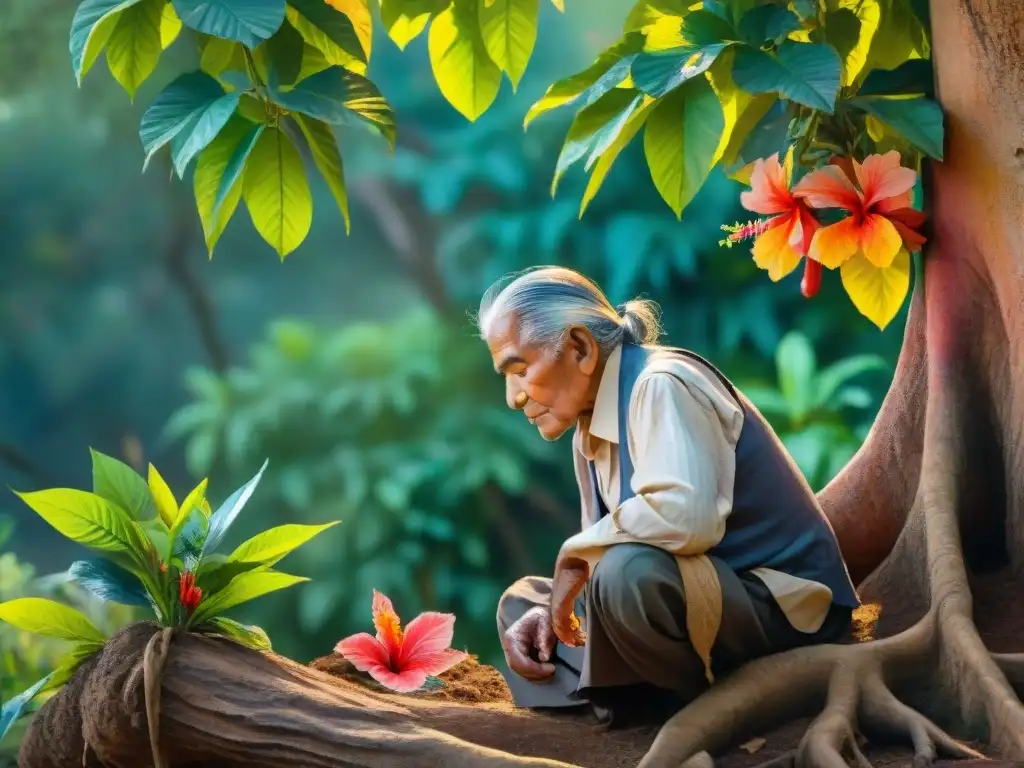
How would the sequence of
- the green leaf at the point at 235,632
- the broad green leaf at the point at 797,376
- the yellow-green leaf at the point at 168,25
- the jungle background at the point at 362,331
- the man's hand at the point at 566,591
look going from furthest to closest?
the jungle background at the point at 362,331 → the broad green leaf at the point at 797,376 → the yellow-green leaf at the point at 168,25 → the green leaf at the point at 235,632 → the man's hand at the point at 566,591

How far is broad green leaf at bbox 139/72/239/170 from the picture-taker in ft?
6.29

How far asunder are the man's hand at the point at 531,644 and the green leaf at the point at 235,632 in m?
0.41

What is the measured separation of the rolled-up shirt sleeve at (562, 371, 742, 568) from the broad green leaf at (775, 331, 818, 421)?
298 cm

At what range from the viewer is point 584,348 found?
6.49 feet

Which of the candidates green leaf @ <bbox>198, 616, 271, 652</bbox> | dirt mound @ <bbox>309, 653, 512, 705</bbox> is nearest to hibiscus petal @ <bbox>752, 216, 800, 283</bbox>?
dirt mound @ <bbox>309, 653, 512, 705</bbox>

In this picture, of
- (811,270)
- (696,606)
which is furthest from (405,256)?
(696,606)

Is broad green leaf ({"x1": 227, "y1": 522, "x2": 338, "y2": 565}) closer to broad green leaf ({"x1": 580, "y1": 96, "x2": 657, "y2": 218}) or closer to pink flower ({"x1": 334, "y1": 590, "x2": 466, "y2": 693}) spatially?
pink flower ({"x1": 334, "y1": 590, "x2": 466, "y2": 693})

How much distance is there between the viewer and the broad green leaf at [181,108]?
1.92 m

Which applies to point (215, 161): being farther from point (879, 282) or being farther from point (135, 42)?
point (879, 282)

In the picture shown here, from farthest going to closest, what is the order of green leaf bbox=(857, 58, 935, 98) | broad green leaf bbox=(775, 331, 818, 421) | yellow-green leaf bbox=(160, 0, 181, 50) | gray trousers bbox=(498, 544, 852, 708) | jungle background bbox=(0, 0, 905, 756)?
jungle background bbox=(0, 0, 905, 756), broad green leaf bbox=(775, 331, 818, 421), green leaf bbox=(857, 58, 935, 98), yellow-green leaf bbox=(160, 0, 181, 50), gray trousers bbox=(498, 544, 852, 708)

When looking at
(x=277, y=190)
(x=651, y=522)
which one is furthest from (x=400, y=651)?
(x=277, y=190)

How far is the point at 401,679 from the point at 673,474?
2.35 ft

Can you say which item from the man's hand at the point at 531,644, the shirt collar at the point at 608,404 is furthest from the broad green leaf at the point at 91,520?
the shirt collar at the point at 608,404

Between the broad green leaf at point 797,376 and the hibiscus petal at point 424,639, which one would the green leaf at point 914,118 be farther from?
the broad green leaf at point 797,376
